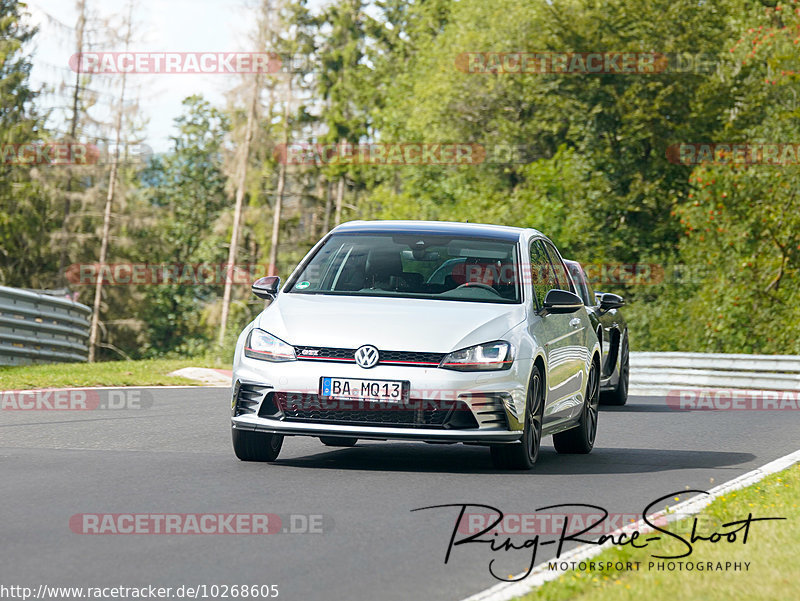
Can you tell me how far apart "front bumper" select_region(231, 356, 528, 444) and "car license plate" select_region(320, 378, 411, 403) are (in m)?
0.03

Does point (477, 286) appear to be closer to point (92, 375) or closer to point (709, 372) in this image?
point (92, 375)

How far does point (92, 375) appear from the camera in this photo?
67.6ft

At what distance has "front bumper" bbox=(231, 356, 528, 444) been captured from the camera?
9.44 metres

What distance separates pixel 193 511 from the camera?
7.73m

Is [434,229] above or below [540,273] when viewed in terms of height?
above

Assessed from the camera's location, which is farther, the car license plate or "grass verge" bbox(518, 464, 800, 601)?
the car license plate

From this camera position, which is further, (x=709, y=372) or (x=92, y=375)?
(x=709, y=372)

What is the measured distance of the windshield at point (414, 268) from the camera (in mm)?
10523
